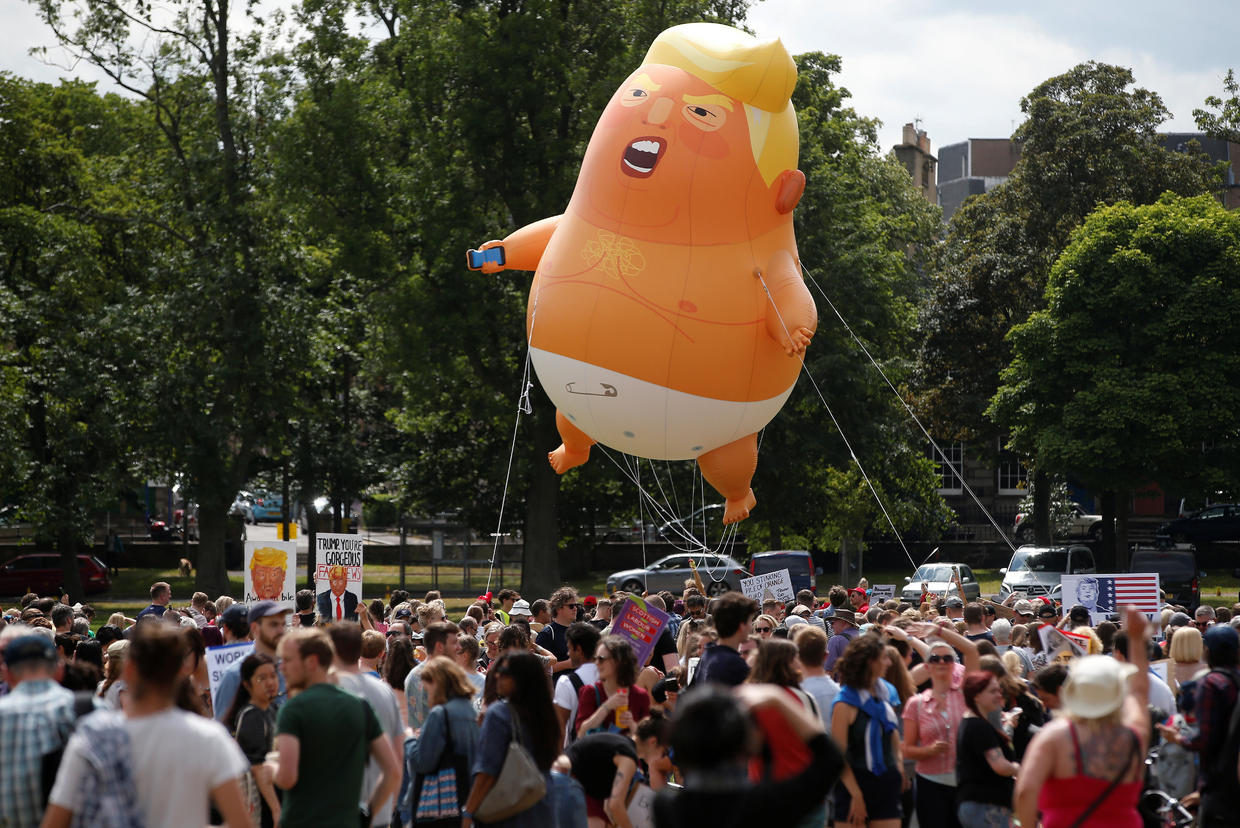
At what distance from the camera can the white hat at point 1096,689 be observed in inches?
204

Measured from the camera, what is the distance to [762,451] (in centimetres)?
3206

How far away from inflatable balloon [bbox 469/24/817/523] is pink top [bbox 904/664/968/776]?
5349mm

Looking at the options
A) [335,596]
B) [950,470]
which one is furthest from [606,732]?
[950,470]

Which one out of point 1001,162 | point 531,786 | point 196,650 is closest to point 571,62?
point 196,650

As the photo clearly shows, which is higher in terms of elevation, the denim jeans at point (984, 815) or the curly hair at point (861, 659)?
the curly hair at point (861, 659)

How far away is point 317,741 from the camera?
5.68 metres

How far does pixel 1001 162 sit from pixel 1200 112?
36587 mm

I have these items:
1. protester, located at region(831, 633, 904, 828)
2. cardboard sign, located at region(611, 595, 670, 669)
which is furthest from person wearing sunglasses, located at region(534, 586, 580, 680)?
protester, located at region(831, 633, 904, 828)

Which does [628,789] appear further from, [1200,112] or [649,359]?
[1200,112]

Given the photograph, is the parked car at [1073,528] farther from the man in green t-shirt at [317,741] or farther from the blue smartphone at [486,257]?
the man in green t-shirt at [317,741]

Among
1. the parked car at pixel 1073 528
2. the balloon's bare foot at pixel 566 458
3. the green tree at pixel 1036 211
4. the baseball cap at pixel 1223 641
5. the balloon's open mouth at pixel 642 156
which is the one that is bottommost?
the baseball cap at pixel 1223 641

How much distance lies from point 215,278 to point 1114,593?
22170 mm

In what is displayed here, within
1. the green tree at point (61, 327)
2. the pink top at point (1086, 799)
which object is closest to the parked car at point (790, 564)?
the green tree at point (61, 327)

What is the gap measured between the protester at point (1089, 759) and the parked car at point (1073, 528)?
141 feet
